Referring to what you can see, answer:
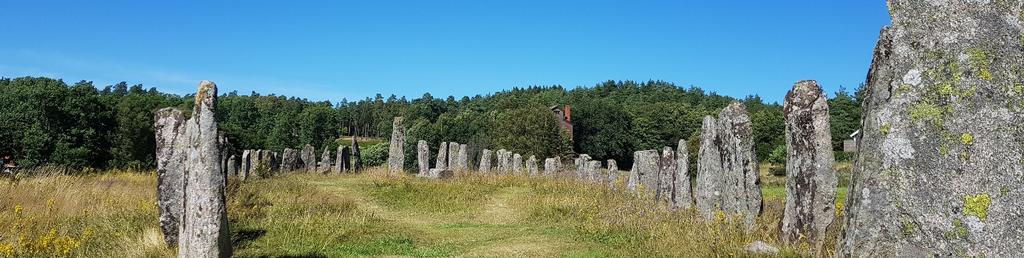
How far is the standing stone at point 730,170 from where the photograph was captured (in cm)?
1067

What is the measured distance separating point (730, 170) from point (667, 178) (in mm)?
4303

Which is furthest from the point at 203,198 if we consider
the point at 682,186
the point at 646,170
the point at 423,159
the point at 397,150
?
the point at 397,150

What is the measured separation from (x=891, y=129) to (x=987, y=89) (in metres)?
0.53

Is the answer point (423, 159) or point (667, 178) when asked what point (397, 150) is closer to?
point (423, 159)

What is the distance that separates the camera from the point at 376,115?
142 m

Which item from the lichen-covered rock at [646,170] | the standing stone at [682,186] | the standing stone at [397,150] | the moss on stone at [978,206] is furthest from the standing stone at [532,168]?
the moss on stone at [978,206]

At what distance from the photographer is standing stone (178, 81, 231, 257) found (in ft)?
26.3

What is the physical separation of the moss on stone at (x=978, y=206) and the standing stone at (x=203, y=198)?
7.26 metres

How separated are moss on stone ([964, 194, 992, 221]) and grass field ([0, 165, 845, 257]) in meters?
2.85

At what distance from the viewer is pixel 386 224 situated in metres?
13.4

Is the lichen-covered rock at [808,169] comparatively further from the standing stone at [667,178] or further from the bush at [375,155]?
the bush at [375,155]

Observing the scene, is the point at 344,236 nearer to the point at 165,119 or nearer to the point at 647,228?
the point at 165,119

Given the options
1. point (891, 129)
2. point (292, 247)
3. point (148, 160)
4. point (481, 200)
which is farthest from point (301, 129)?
point (891, 129)

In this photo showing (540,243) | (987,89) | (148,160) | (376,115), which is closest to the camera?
(987,89)
